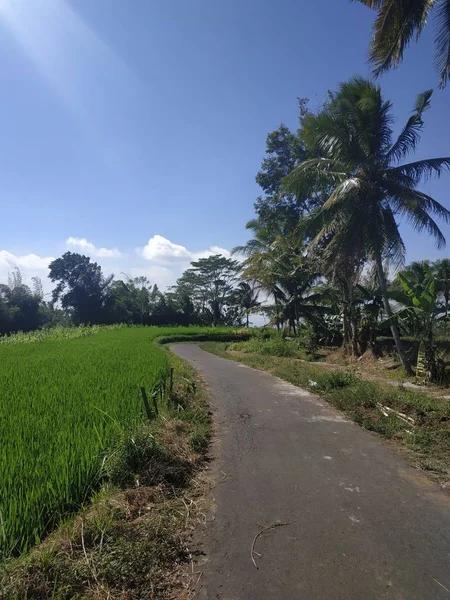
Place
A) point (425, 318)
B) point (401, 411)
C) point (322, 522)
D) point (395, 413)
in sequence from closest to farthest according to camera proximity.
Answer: point (322, 522), point (395, 413), point (401, 411), point (425, 318)

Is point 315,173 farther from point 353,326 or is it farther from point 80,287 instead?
point 80,287

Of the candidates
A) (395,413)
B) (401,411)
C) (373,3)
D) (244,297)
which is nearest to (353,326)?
(401,411)

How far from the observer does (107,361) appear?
1012 centimetres

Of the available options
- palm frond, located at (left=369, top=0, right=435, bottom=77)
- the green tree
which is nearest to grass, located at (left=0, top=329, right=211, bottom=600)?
palm frond, located at (left=369, top=0, right=435, bottom=77)

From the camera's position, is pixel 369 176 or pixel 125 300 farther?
pixel 125 300

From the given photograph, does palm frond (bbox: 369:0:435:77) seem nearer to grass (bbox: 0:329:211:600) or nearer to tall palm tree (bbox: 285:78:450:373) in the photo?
tall palm tree (bbox: 285:78:450:373)

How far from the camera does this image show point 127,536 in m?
2.68

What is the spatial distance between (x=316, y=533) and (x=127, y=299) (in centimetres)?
4449

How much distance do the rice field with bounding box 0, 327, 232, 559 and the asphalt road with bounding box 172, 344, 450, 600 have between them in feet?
3.75

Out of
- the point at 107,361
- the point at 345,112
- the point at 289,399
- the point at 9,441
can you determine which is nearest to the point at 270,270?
the point at 345,112

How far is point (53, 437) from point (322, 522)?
2716mm

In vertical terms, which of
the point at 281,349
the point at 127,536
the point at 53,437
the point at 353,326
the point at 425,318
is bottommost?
the point at 127,536

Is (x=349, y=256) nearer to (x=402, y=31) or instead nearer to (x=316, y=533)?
(x=402, y=31)

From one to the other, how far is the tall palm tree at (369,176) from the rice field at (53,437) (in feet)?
23.8
